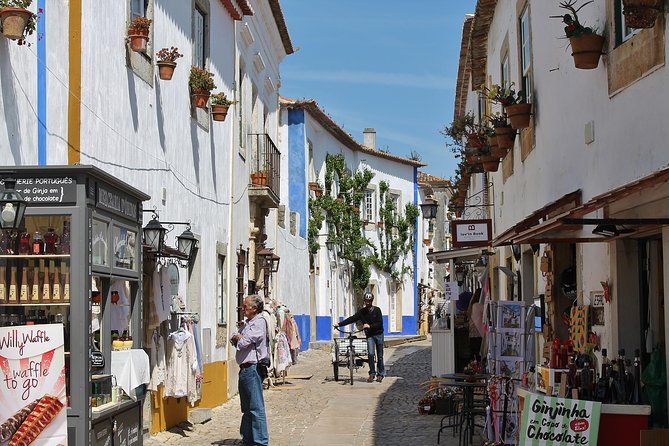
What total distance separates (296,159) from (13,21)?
24210mm

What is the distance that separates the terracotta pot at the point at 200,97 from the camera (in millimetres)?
15116

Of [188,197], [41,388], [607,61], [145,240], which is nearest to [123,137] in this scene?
[145,240]

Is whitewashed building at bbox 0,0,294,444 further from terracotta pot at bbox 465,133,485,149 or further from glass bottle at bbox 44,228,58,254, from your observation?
terracotta pot at bbox 465,133,485,149

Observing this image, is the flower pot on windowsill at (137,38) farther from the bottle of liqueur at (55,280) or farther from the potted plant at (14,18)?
the bottle of liqueur at (55,280)

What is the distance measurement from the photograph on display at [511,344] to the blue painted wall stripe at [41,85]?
212 inches

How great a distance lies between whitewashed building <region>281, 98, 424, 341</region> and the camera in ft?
106

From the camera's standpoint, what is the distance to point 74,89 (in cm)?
1009

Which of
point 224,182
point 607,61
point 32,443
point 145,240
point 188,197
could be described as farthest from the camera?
point 224,182

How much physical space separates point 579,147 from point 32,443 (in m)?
5.63

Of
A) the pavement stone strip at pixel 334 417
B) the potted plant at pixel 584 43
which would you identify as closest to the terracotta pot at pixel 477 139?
the pavement stone strip at pixel 334 417

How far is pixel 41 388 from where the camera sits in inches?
307

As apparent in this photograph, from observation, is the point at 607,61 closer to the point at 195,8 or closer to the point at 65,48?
the point at 65,48

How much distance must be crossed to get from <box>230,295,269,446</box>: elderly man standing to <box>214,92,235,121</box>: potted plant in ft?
16.8

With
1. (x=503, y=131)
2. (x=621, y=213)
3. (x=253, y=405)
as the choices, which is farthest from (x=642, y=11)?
(x=503, y=131)
